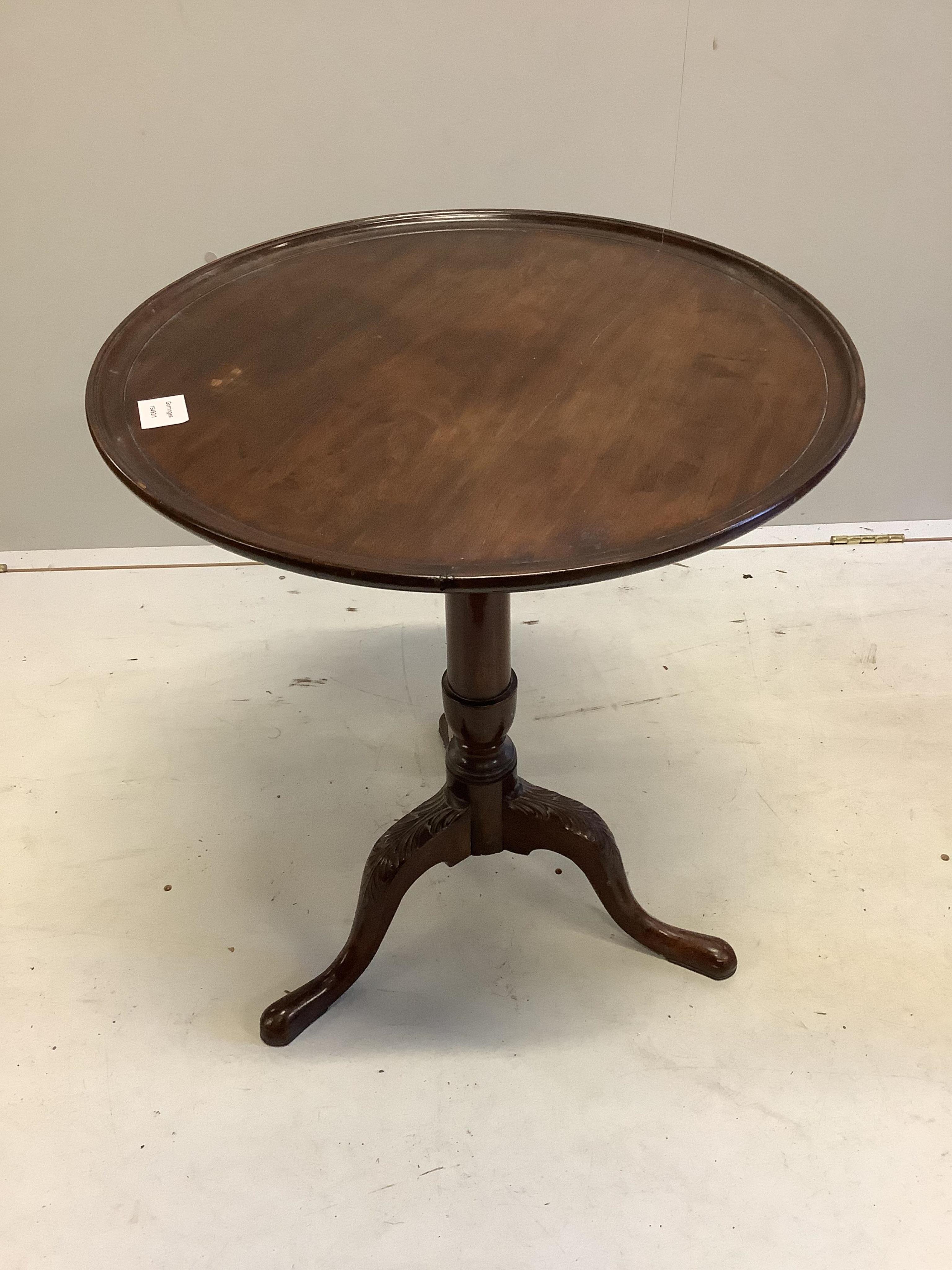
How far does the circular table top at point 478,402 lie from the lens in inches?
38.9

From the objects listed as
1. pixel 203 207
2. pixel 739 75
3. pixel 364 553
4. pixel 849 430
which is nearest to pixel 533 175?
pixel 739 75

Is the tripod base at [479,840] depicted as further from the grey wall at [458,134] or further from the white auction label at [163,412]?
the grey wall at [458,134]

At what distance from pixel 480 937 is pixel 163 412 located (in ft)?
2.80

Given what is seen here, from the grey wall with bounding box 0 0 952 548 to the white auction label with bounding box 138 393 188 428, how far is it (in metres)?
0.96

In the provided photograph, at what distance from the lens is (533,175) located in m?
1.97

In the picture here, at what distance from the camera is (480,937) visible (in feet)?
5.08

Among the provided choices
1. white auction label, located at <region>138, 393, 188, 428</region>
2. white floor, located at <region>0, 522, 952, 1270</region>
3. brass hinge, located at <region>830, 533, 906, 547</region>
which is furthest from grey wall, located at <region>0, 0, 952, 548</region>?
white auction label, located at <region>138, 393, 188, 428</region>

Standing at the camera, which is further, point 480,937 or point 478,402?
point 480,937

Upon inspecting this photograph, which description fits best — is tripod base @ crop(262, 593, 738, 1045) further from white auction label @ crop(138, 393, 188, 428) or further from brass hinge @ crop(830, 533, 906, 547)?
brass hinge @ crop(830, 533, 906, 547)

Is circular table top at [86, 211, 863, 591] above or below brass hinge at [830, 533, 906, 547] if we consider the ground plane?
above

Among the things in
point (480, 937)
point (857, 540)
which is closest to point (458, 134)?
point (857, 540)

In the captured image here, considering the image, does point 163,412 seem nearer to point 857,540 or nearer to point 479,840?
point 479,840

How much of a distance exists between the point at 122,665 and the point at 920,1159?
60.9 inches

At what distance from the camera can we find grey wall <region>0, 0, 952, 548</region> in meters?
1.83
